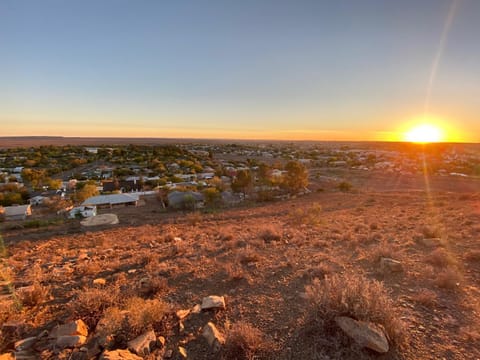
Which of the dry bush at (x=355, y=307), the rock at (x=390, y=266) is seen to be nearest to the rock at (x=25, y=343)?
the dry bush at (x=355, y=307)

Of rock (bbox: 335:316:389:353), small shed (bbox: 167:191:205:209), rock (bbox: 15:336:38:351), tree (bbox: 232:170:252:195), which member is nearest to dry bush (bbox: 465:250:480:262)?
rock (bbox: 335:316:389:353)

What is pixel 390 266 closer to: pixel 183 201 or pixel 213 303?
pixel 213 303

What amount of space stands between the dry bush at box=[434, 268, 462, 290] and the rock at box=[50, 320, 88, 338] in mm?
6602

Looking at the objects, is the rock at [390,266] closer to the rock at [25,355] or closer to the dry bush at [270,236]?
the dry bush at [270,236]

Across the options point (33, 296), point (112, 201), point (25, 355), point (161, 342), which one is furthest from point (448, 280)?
point (112, 201)

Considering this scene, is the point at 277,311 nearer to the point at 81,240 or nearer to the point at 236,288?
the point at 236,288

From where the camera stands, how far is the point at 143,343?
356 cm

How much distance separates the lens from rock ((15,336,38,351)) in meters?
3.64

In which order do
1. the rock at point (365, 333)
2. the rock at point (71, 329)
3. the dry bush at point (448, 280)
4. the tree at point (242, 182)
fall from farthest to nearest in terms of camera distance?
1. the tree at point (242, 182)
2. the dry bush at point (448, 280)
3. the rock at point (71, 329)
4. the rock at point (365, 333)

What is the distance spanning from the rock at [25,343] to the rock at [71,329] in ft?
0.76

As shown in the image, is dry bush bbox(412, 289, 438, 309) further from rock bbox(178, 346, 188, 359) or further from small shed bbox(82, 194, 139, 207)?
small shed bbox(82, 194, 139, 207)

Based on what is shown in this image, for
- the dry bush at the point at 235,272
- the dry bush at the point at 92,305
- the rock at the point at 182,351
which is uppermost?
the dry bush at the point at 92,305

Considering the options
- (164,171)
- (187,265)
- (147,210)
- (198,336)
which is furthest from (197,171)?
(198,336)

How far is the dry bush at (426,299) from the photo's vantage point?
4.57 m
